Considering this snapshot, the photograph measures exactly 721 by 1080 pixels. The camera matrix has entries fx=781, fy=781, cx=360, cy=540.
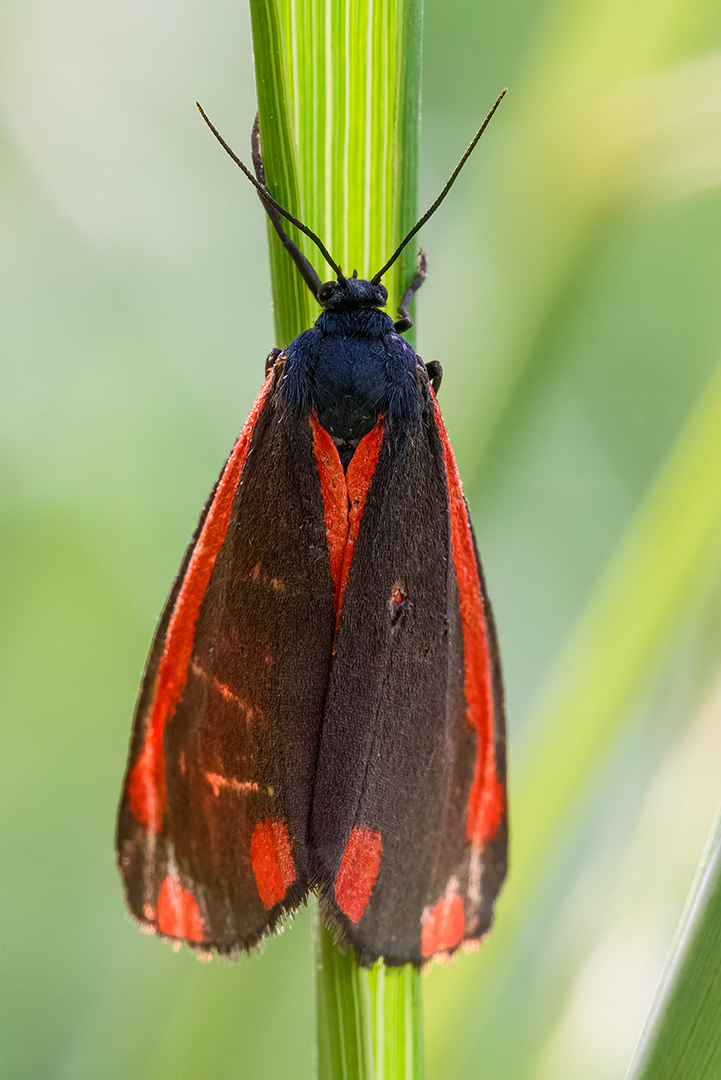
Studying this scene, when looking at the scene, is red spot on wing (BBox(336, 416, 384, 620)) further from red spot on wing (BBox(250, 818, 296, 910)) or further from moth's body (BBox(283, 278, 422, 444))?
red spot on wing (BBox(250, 818, 296, 910))

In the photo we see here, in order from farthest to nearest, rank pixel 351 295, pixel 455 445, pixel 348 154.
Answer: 1. pixel 455 445
2. pixel 351 295
3. pixel 348 154

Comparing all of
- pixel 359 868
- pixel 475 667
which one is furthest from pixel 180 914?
pixel 475 667

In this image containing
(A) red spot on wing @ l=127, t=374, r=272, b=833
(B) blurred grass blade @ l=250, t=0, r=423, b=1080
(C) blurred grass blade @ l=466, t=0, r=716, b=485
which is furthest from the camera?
(C) blurred grass blade @ l=466, t=0, r=716, b=485

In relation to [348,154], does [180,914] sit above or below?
below

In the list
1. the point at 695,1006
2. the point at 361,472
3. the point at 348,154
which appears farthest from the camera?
the point at 361,472

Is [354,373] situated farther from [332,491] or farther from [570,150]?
[570,150]

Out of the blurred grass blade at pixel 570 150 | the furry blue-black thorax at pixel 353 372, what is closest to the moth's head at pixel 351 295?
the furry blue-black thorax at pixel 353 372

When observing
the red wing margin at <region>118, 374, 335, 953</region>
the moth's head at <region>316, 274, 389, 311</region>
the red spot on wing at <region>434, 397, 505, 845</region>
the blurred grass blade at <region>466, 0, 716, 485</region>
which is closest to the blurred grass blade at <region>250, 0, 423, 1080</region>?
the moth's head at <region>316, 274, 389, 311</region>

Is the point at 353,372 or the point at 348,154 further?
the point at 353,372
